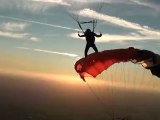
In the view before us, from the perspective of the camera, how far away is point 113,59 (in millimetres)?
22375

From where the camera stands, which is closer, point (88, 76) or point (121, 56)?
point (121, 56)

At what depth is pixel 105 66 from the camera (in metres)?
23.4

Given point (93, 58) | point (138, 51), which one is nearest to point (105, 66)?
point (93, 58)

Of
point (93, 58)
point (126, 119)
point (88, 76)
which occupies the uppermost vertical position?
point (93, 58)

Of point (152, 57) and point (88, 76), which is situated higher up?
point (152, 57)

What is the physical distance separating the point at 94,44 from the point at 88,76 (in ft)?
8.71

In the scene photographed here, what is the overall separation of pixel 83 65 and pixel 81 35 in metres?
2.05

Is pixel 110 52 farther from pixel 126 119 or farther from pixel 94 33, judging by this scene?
pixel 126 119

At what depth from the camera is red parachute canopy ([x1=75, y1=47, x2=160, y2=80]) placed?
22031 mm

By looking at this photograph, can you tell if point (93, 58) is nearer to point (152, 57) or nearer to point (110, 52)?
point (110, 52)

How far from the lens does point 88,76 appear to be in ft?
81.3

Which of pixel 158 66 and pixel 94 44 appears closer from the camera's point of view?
pixel 158 66

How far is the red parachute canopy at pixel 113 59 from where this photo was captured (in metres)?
22.0

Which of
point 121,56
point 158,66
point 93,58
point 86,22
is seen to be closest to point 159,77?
point 158,66
